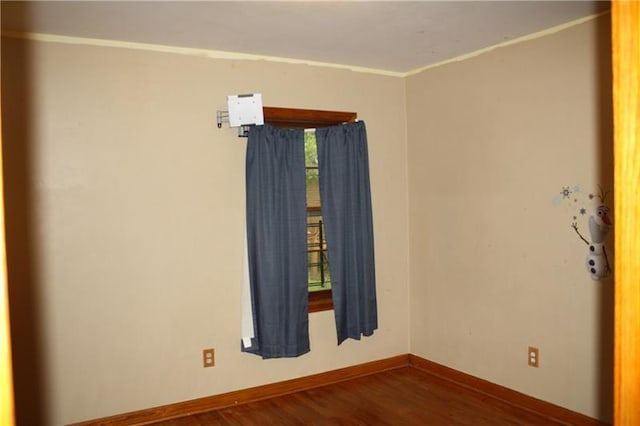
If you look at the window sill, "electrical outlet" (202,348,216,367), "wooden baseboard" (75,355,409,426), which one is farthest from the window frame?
"electrical outlet" (202,348,216,367)

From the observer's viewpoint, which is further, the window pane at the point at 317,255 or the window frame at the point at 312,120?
the window pane at the point at 317,255

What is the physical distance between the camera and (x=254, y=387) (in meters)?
3.56

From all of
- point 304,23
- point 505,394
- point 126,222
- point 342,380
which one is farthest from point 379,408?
point 304,23

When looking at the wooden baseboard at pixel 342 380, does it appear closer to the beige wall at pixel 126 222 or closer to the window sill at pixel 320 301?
the beige wall at pixel 126 222

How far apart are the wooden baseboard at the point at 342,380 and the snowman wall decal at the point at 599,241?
882 mm

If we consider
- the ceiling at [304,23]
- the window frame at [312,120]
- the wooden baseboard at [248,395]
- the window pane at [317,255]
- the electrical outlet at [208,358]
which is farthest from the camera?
the window pane at [317,255]

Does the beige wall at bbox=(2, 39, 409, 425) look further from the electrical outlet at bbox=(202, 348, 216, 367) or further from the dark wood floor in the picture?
the dark wood floor

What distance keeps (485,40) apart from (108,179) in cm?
261

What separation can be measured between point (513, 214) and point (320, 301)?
156 centimetres

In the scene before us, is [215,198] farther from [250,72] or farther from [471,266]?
[471,266]

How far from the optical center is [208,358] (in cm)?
341

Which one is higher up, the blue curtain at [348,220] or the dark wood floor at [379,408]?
the blue curtain at [348,220]

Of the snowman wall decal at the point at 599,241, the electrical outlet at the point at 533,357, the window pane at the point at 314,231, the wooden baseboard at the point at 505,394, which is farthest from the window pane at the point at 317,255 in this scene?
the snowman wall decal at the point at 599,241

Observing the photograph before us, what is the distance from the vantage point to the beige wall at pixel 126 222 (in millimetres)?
2904
